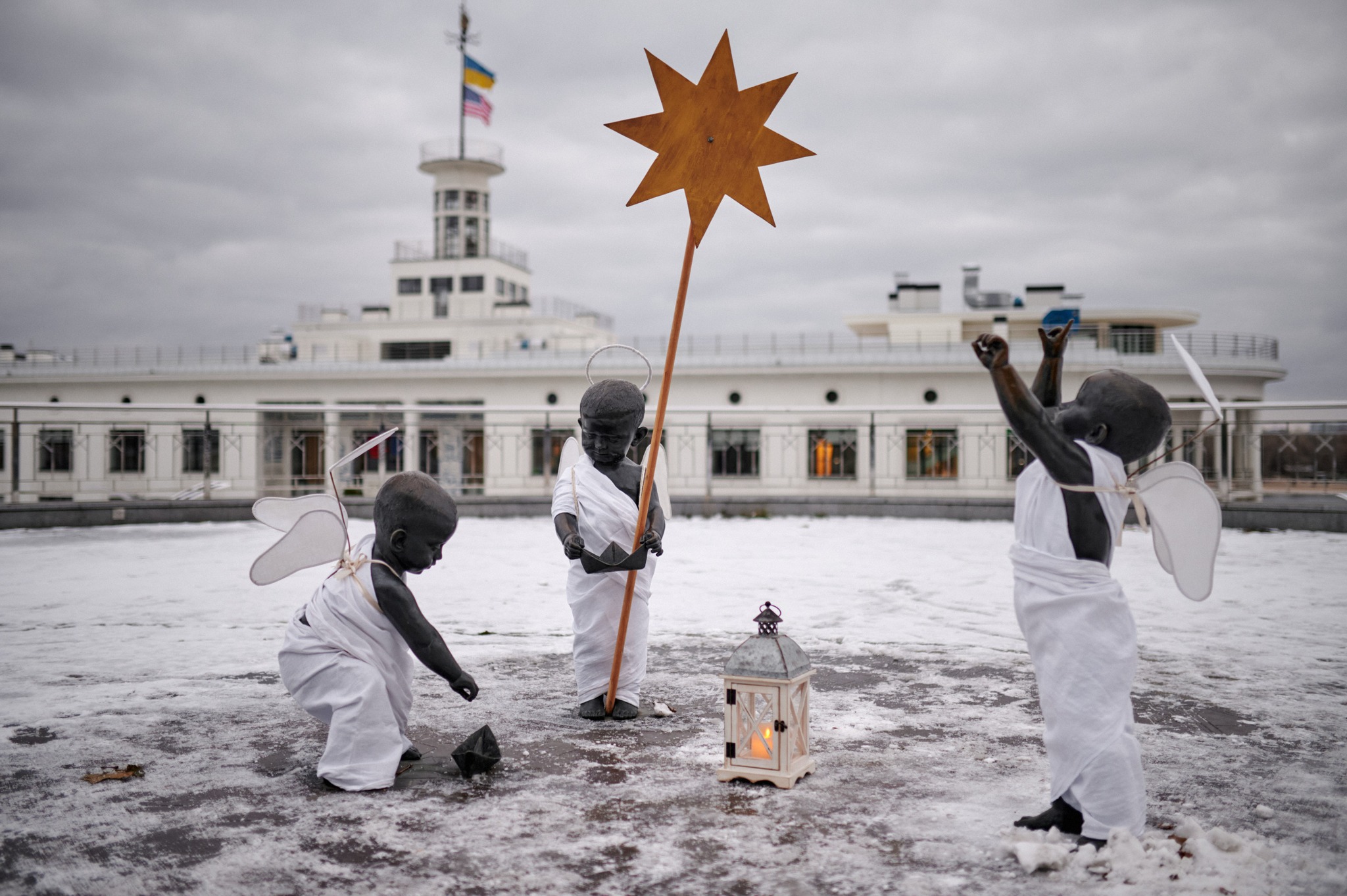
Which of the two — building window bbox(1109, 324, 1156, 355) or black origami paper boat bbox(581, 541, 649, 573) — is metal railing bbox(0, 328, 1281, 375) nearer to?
building window bbox(1109, 324, 1156, 355)

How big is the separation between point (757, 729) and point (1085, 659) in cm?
103

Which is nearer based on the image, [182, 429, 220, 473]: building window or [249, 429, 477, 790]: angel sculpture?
[249, 429, 477, 790]: angel sculpture

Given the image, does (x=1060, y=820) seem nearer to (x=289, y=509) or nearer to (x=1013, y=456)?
(x=289, y=509)

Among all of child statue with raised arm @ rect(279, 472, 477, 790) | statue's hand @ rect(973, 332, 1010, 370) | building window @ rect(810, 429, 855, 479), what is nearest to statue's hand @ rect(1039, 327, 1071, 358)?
statue's hand @ rect(973, 332, 1010, 370)

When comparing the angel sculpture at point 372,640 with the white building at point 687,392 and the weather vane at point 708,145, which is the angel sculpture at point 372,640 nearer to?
the weather vane at point 708,145

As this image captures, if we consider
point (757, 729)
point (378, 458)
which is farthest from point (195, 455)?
point (757, 729)

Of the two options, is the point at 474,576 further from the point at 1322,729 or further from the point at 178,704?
the point at 1322,729

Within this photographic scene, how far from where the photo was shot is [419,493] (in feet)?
Result: 10.4

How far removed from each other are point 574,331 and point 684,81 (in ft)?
131

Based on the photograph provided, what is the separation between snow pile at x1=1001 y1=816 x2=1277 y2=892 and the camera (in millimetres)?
2311

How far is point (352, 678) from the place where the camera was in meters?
3.10

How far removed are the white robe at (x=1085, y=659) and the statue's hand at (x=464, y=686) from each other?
5.77ft

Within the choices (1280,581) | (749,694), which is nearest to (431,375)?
(1280,581)

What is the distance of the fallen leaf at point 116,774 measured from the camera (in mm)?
3010
